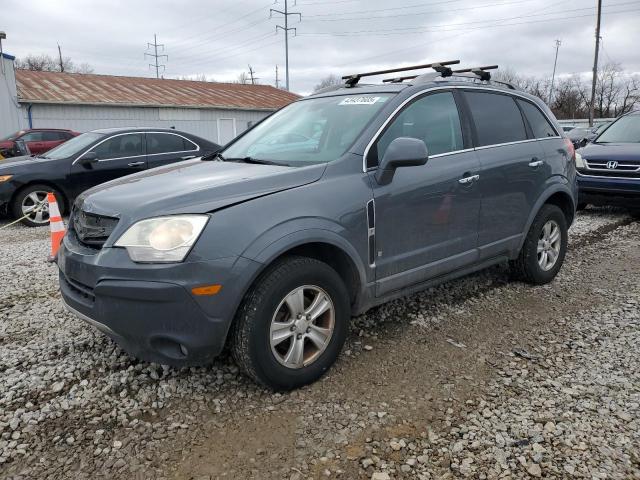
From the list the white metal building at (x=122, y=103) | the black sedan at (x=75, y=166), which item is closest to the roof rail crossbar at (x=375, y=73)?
the black sedan at (x=75, y=166)

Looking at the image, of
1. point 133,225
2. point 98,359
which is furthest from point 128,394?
point 133,225

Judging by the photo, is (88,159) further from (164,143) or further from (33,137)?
(33,137)

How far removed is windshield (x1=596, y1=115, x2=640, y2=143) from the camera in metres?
8.51

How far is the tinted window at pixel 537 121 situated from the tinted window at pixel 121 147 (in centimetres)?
640

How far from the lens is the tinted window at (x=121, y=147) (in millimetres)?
8328

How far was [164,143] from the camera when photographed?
895cm

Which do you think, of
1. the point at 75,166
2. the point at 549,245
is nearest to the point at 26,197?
the point at 75,166

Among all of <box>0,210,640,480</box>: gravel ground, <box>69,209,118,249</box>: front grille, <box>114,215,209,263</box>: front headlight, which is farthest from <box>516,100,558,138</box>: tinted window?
<box>69,209,118,249</box>: front grille

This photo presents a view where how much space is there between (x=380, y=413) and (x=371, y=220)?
3.74ft

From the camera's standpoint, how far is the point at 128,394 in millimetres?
2902

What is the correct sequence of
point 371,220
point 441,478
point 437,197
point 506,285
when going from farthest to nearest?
point 506,285, point 437,197, point 371,220, point 441,478

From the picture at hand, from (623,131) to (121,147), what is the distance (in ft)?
28.6

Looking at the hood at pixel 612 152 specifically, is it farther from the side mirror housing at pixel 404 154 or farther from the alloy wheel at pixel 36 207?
the alloy wheel at pixel 36 207

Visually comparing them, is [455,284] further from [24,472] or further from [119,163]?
[119,163]
